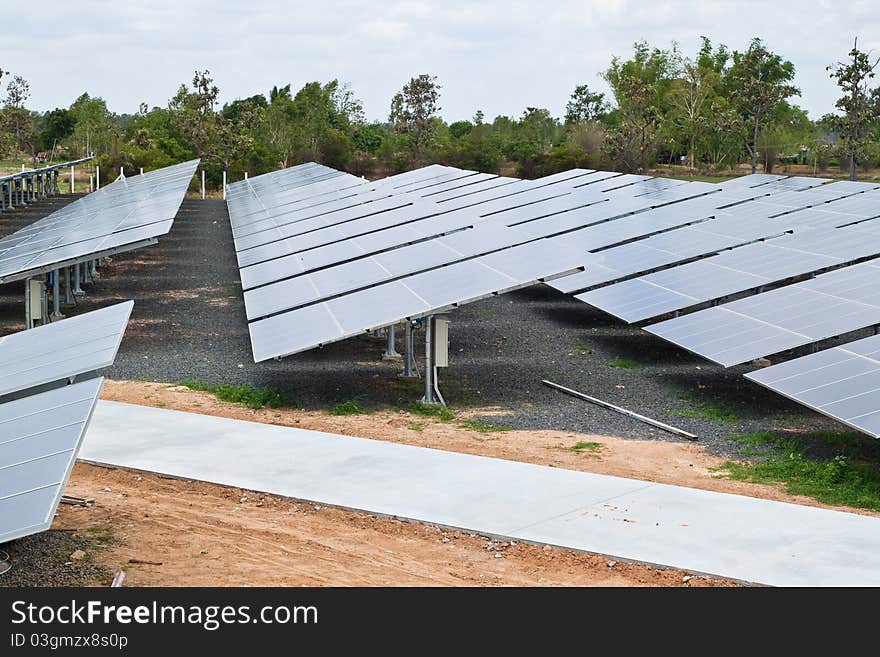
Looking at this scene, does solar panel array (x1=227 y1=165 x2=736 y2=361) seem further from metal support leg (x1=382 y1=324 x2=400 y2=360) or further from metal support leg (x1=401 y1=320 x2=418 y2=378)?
metal support leg (x1=382 y1=324 x2=400 y2=360)

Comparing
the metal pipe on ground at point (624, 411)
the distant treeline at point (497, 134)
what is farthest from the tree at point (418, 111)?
the metal pipe on ground at point (624, 411)

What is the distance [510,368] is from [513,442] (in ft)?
15.6

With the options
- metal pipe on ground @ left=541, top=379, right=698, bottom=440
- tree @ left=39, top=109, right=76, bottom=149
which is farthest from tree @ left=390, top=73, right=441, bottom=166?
metal pipe on ground @ left=541, top=379, right=698, bottom=440

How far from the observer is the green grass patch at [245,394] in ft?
57.6

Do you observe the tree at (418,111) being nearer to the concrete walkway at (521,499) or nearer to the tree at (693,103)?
the tree at (693,103)

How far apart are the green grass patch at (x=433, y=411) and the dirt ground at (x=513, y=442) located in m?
0.14

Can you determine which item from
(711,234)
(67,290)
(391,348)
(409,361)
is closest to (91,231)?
(67,290)

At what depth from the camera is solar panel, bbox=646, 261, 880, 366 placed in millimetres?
17578

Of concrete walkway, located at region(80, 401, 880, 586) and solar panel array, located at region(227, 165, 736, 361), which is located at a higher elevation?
solar panel array, located at region(227, 165, 736, 361)

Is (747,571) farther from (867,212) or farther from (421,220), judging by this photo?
(867,212)

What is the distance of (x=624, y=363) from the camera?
67.5 ft

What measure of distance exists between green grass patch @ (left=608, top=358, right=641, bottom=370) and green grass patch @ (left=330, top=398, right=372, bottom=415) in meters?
5.24

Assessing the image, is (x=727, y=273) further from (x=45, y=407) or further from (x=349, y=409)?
(x=45, y=407)

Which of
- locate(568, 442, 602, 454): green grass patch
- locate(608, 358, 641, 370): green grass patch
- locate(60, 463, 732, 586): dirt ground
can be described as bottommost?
locate(60, 463, 732, 586): dirt ground
